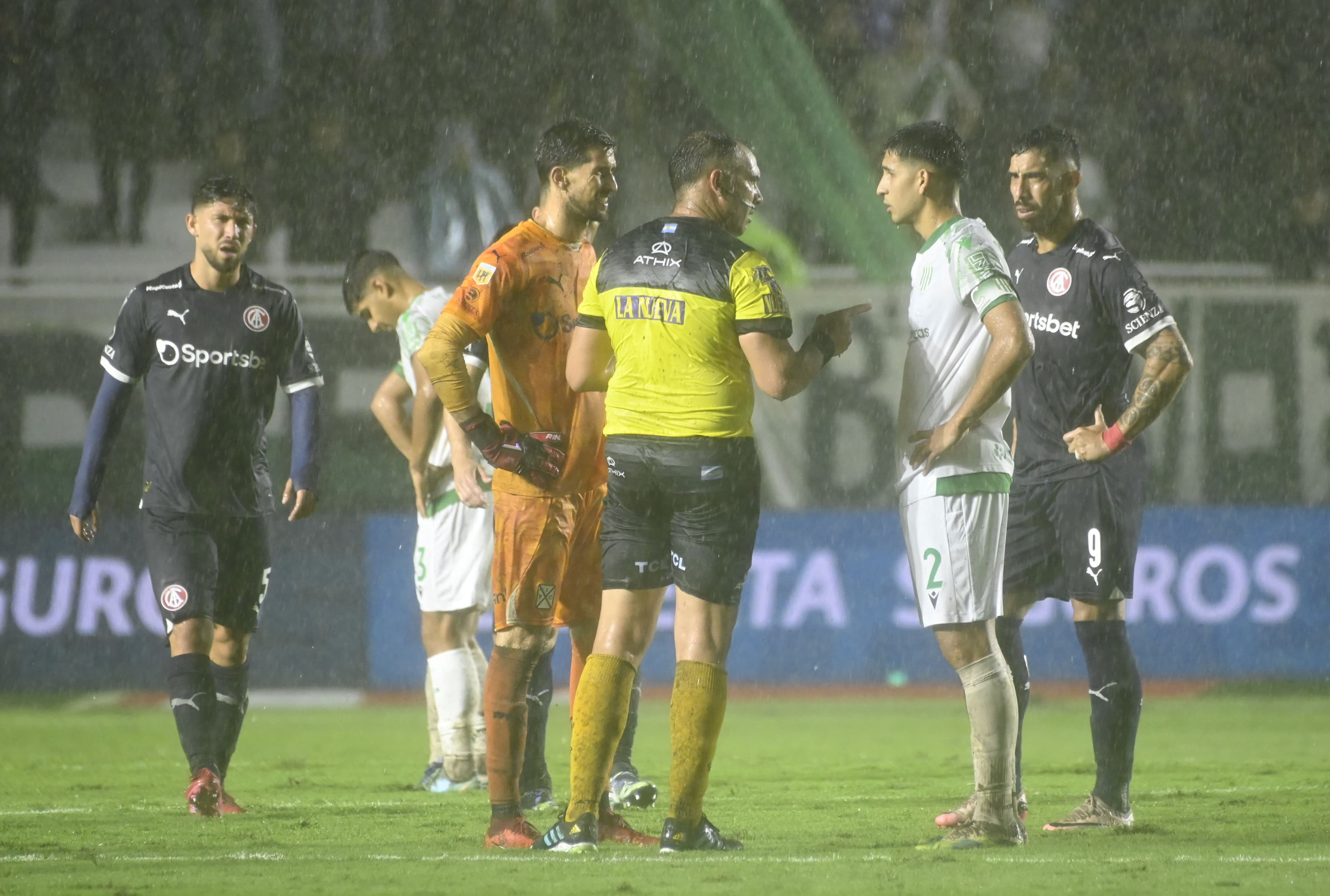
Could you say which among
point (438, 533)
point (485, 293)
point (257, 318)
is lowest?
point (438, 533)

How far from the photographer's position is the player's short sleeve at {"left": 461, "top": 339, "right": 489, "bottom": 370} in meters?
5.59

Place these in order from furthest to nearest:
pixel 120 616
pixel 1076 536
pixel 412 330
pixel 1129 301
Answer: pixel 120 616
pixel 412 330
pixel 1076 536
pixel 1129 301

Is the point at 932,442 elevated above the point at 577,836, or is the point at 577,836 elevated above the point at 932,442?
the point at 932,442

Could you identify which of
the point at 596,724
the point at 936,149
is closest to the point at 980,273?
the point at 936,149

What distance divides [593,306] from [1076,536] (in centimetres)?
191

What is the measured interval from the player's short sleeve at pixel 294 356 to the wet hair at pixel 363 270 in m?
0.70

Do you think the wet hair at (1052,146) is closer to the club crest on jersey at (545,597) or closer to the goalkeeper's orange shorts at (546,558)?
the goalkeeper's orange shorts at (546,558)

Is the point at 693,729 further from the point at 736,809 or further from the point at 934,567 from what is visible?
the point at 736,809

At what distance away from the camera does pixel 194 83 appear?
45.5 feet

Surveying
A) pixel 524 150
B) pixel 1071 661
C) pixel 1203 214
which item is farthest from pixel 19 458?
pixel 1203 214

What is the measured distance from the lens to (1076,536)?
551cm

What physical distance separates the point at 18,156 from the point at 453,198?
3692mm

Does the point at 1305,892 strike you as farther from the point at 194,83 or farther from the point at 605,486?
the point at 194,83

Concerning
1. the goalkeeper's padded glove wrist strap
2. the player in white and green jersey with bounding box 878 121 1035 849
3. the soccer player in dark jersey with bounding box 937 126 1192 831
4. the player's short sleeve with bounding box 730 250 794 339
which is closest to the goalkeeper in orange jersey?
the goalkeeper's padded glove wrist strap
